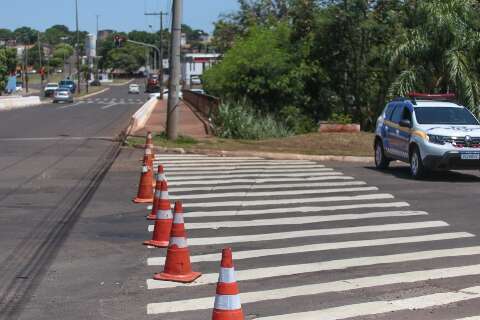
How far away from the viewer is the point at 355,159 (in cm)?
2183

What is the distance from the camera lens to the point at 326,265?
871 centimetres

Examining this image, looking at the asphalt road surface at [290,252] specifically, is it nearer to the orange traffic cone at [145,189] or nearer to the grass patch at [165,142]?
the orange traffic cone at [145,189]

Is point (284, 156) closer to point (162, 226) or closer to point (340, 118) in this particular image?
point (340, 118)

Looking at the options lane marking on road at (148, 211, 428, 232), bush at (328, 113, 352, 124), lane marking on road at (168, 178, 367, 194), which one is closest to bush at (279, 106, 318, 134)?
bush at (328, 113, 352, 124)

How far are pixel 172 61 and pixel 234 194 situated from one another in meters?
11.5

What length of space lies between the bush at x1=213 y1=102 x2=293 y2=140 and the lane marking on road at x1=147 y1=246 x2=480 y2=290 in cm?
1923

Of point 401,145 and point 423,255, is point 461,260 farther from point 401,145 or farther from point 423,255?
point 401,145

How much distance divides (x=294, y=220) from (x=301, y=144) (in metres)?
13.4

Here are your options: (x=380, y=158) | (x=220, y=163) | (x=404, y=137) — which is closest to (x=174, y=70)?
(x=220, y=163)

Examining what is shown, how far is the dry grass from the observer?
2306cm

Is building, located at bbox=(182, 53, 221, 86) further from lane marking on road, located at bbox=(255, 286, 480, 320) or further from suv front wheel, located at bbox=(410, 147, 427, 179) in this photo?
lane marking on road, located at bbox=(255, 286, 480, 320)


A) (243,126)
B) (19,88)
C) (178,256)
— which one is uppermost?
(178,256)

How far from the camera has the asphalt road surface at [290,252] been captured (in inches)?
277

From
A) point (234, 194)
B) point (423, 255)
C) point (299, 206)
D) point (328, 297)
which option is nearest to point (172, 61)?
point (234, 194)
